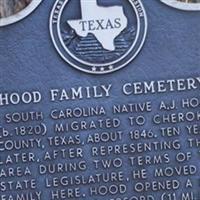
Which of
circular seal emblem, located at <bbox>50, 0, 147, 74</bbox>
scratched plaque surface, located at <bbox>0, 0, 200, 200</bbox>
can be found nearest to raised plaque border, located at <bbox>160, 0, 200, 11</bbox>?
scratched plaque surface, located at <bbox>0, 0, 200, 200</bbox>

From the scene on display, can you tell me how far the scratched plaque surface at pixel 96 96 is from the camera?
17.8 ft

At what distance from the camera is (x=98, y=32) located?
17.8ft

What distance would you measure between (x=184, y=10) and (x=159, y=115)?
26.4 inches

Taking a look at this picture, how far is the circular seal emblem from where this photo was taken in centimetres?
542

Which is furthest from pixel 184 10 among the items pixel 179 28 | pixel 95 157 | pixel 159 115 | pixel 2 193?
pixel 2 193

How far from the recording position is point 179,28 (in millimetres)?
5465

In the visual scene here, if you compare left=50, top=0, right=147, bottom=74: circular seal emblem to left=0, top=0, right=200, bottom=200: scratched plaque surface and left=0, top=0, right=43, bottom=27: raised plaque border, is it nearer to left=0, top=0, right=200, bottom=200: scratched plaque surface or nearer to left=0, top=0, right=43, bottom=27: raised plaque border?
left=0, top=0, right=200, bottom=200: scratched plaque surface

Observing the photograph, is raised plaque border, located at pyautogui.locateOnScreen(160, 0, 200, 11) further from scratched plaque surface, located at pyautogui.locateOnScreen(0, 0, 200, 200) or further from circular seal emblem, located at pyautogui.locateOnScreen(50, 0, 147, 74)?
circular seal emblem, located at pyautogui.locateOnScreen(50, 0, 147, 74)

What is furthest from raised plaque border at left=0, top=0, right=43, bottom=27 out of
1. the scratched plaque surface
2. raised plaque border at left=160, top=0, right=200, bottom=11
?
raised plaque border at left=160, top=0, right=200, bottom=11

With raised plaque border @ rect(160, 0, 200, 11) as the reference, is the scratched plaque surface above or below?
below

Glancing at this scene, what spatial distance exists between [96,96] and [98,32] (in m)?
0.39

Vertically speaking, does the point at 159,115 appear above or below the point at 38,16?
below

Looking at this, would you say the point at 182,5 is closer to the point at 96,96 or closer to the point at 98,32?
the point at 98,32

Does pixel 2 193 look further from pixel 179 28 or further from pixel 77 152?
pixel 179 28
